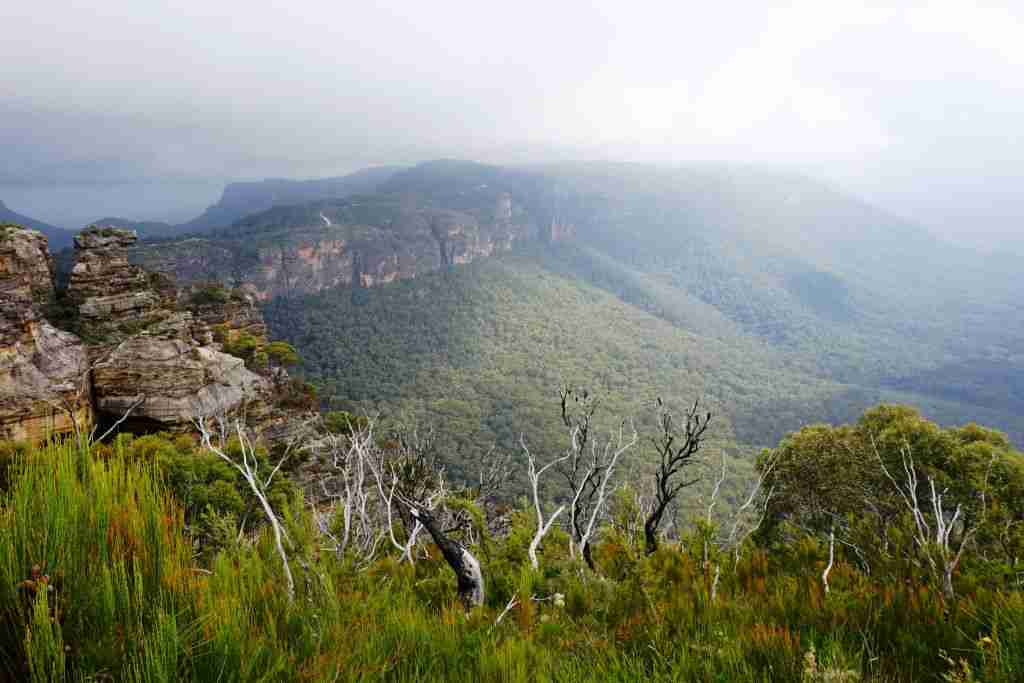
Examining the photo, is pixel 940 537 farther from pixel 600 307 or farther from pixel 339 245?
pixel 600 307

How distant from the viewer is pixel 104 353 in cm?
1140

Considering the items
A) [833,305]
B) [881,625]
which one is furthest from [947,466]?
[833,305]

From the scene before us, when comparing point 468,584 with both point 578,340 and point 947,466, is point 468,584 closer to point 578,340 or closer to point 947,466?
point 947,466

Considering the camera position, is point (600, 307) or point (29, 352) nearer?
point (29, 352)

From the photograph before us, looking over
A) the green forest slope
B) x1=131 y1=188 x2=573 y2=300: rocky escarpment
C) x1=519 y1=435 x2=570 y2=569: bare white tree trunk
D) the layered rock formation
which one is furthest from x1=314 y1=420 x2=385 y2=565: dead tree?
x1=131 y1=188 x2=573 y2=300: rocky escarpment

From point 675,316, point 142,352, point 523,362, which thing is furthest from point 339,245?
point 142,352

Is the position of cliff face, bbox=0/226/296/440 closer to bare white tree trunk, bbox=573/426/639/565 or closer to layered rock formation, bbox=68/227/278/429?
layered rock formation, bbox=68/227/278/429

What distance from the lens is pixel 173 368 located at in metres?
12.3

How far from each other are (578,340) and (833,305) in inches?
3893

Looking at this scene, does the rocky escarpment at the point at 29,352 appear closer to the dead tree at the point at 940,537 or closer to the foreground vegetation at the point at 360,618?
the foreground vegetation at the point at 360,618

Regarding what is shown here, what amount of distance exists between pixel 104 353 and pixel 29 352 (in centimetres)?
149

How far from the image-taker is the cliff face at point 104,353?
418 inches

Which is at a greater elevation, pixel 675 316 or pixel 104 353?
pixel 104 353

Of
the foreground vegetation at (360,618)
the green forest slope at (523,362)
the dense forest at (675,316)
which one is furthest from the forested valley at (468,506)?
the dense forest at (675,316)
